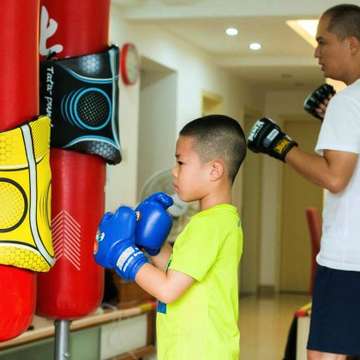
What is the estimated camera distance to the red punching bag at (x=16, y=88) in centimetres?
205

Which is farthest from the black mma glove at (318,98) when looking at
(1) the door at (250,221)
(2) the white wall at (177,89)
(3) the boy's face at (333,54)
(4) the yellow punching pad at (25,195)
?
→ (1) the door at (250,221)

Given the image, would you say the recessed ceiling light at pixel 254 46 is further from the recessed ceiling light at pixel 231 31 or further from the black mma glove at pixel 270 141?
the black mma glove at pixel 270 141

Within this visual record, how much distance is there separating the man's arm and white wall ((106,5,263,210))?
384cm

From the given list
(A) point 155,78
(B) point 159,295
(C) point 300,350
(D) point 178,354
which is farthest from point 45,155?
(A) point 155,78

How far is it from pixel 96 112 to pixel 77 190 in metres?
0.24

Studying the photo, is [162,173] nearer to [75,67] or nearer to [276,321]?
[276,321]

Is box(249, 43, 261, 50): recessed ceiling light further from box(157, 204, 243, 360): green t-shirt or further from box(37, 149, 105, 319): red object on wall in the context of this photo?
box(157, 204, 243, 360): green t-shirt

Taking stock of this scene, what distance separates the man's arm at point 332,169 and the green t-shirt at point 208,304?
58 centimetres

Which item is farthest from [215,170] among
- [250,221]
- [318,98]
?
[250,221]

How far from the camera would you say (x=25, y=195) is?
2113mm

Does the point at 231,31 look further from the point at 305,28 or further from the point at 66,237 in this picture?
the point at 66,237

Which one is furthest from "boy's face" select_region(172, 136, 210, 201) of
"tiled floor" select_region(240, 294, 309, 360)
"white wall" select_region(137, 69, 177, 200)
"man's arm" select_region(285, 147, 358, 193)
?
"white wall" select_region(137, 69, 177, 200)

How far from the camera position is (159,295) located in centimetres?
224

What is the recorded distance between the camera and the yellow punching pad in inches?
81.4
